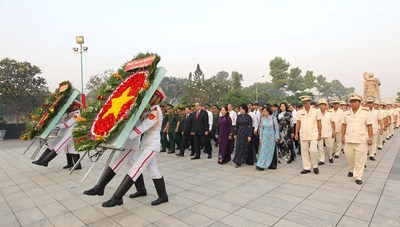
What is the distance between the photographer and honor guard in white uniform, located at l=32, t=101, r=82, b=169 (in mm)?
6021

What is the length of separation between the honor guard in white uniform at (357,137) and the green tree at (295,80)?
6927 cm

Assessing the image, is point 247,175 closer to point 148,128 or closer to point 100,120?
point 148,128

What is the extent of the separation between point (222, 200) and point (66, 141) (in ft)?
14.1

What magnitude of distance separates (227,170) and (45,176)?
432 centimetres

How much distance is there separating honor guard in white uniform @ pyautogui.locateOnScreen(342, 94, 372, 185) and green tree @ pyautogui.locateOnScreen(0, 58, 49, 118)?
22.0 metres

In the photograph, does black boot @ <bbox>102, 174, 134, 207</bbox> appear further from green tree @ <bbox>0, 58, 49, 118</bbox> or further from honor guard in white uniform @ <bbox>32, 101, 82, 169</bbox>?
green tree @ <bbox>0, 58, 49, 118</bbox>

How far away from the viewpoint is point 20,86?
19219 mm

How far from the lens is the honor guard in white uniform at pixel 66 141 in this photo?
19.8 feet

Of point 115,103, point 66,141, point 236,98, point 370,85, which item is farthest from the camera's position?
point 236,98

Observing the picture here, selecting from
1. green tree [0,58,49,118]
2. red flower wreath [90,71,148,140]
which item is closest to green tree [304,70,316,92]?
green tree [0,58,49,118]

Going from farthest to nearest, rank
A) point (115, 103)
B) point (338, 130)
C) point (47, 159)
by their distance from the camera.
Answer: point (338, 130) < point (47, 159) < point (115, 103)

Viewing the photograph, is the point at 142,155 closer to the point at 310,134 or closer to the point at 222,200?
the point at 222,200

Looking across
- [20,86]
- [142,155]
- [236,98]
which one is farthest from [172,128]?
[236,98]

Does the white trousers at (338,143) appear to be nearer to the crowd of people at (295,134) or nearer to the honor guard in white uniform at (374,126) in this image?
the crowd of people at (295,134)
